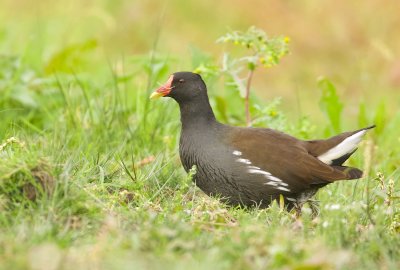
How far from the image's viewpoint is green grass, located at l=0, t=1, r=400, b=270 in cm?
366

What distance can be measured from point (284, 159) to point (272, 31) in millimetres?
7146

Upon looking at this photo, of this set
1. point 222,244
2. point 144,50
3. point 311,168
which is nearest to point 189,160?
point 311,168

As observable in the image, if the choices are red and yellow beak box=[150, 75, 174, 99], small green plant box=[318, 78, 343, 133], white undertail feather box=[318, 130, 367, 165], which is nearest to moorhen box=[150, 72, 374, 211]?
white undertail feather box=[318, 130, 367, 165]

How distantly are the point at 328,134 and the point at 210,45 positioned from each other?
16.9ft

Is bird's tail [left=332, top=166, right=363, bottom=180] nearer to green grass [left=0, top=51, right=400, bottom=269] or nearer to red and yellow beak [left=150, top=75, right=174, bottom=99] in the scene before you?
green grass [left=0, top=51, right=400, bottom=269]

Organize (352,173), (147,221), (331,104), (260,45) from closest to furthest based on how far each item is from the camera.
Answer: (147,221) < (352,173) < (260,45) < (331,104)

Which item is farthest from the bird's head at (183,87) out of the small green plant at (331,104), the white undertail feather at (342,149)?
the small green plant at (331,104)

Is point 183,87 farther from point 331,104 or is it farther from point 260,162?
point 331,104

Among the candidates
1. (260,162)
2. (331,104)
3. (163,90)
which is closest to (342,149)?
(260,162)

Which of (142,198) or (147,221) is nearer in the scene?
Answer: (147,221)

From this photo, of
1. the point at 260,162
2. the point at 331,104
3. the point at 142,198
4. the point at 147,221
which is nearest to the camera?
the point at 147,221

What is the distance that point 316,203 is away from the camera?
596 centimetres

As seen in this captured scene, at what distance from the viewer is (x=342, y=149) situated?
19.1 ft

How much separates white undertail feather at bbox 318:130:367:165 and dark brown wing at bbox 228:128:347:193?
10 cm
